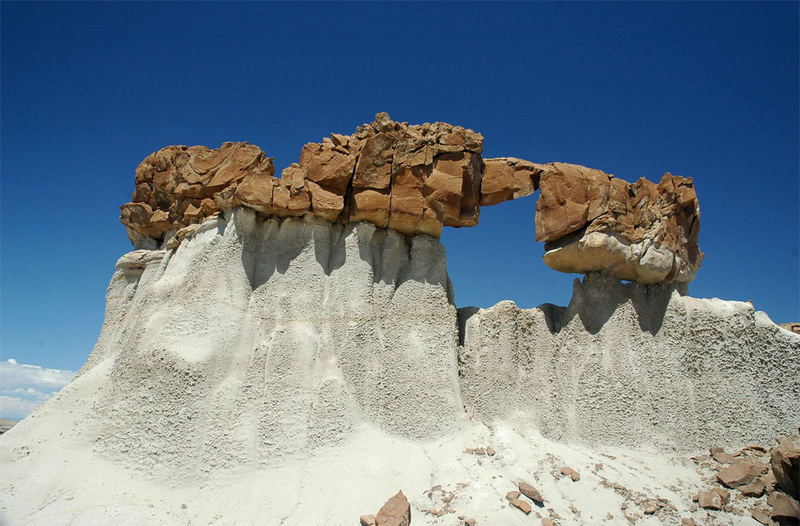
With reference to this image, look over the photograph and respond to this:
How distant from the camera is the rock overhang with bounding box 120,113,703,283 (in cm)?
1182

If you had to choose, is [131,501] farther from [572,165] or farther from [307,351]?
[572,165]

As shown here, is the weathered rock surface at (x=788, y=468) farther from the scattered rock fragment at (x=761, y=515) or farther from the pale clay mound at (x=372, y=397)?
the pale clay mound at (x=372, y=397)

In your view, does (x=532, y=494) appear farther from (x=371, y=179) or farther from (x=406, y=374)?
(x=371, y=179)

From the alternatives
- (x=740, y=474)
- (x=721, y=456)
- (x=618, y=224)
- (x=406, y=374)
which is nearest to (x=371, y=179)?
(x=406, y=374)

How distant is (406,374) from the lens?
11.2 m

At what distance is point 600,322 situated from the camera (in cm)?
1188

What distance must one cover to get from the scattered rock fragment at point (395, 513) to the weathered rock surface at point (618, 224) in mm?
6519

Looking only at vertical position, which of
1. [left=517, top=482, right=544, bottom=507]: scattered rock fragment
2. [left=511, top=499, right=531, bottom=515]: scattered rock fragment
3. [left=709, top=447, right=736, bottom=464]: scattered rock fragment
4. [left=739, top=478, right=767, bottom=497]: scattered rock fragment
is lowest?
[left=511, top=499, right=531, bottom=515]: scattered rock fragment

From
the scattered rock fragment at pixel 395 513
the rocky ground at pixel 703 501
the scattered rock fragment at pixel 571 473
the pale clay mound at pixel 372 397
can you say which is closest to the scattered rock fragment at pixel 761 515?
the rocky ground at pixel 703 501

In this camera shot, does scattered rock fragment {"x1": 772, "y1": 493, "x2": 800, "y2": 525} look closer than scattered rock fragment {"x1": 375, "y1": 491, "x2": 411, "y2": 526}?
Yes

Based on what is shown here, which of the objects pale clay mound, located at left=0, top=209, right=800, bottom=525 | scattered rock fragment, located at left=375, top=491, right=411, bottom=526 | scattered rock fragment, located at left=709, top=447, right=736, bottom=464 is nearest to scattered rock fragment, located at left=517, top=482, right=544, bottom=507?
pale clay mound, located at left=0, top=209, right=800, bottom=525

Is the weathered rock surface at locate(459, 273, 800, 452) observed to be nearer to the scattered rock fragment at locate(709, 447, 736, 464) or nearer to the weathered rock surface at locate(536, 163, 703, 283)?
the scattered rock fragment at locate(709, 447, 736, 464)

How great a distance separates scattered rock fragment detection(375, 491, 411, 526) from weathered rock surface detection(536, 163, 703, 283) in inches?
257

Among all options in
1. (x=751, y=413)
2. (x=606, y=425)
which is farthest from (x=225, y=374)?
(x=751, y=413)
